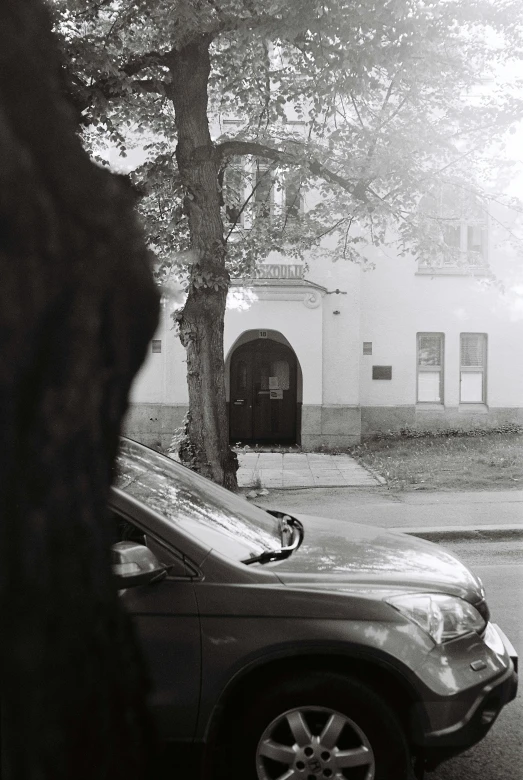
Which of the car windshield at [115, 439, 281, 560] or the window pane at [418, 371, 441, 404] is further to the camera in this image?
the window pane at [418, 371, 441, 404]

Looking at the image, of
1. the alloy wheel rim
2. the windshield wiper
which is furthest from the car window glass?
the alloy wheel rim

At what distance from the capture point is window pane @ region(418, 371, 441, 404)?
779 inches

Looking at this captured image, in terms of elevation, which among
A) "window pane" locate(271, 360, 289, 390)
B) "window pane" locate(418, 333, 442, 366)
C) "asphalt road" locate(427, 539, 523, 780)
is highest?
"window pane" locate(418, 333, 442, 366)

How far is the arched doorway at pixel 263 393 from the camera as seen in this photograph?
1970 centimetres

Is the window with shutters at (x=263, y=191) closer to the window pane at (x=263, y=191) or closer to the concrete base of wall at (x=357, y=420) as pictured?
Answer: the window pane at (x=263, y=191)

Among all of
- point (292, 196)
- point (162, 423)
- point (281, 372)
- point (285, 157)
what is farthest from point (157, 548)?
point (281, 372)

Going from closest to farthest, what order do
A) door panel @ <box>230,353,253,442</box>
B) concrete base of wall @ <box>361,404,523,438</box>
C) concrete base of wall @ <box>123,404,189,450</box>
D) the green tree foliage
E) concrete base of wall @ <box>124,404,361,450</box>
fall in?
the green tree foliage
concrete base of wall @ <box>123,404,189,450</box>
concrete base of wall @ <box>124,404,361,450</box>
concrete base of wall @ <box>361,404,523,438</box>
door panel @ <box>230,353,253,442</box>

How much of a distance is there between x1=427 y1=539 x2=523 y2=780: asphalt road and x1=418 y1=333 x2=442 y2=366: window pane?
1106 centimetres

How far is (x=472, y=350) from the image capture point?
19.9m

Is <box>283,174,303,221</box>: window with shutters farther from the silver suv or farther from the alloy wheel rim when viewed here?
the alloy wheel rim

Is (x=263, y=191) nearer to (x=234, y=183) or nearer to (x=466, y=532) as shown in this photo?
(x=234, y=183)

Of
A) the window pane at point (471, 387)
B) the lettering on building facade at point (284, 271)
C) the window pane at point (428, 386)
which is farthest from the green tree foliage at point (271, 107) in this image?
the window pane at point (471, 387)

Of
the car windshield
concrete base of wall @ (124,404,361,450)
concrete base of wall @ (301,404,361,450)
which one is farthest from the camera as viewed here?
concrete base of wall @ (301,404,361,450)

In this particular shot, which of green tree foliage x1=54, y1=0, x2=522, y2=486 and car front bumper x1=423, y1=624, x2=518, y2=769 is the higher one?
green tree foliage x1=54, y1=0, x2=522, y2=486
